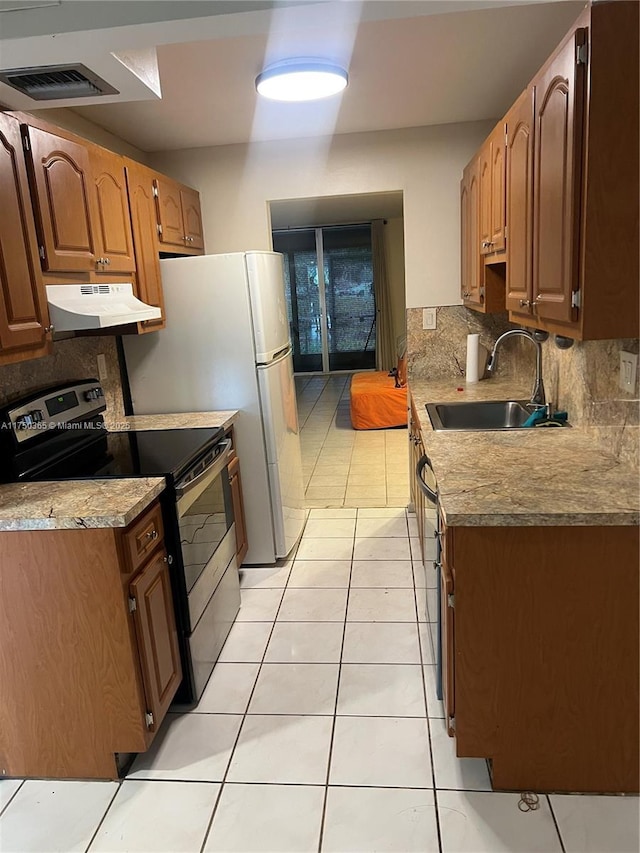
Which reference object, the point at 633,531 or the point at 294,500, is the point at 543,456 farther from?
the point at 294,500

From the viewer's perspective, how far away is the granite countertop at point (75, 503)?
164 cm

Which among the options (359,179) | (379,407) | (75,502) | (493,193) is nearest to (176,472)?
(75,502)

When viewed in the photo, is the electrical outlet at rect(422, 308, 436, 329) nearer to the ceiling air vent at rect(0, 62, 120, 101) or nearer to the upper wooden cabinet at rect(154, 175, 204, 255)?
the upper wooden cabinet at rect(154, 175, 204, 255)

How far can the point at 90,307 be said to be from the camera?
2.10 metres

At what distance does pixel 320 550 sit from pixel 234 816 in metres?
1.73

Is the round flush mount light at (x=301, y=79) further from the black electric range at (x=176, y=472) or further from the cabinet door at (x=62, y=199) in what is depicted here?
the black electric range at (x=176, y=472)

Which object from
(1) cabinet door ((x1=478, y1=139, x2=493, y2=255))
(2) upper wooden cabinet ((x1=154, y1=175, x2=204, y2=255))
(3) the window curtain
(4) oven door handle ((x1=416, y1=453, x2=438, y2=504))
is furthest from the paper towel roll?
(3) the window curtain

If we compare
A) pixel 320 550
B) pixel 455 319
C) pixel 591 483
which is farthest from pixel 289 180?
pixel 591 483

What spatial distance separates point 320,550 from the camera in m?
3.32

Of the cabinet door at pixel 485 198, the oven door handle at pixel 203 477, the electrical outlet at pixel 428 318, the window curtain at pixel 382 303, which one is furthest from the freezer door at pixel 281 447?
the window curtain at pixel 382 303

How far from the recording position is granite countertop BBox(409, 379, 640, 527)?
4.91ft

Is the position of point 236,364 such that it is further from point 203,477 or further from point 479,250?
point 479,250

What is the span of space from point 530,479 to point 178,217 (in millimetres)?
2376

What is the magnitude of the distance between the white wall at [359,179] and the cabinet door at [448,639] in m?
2.16
